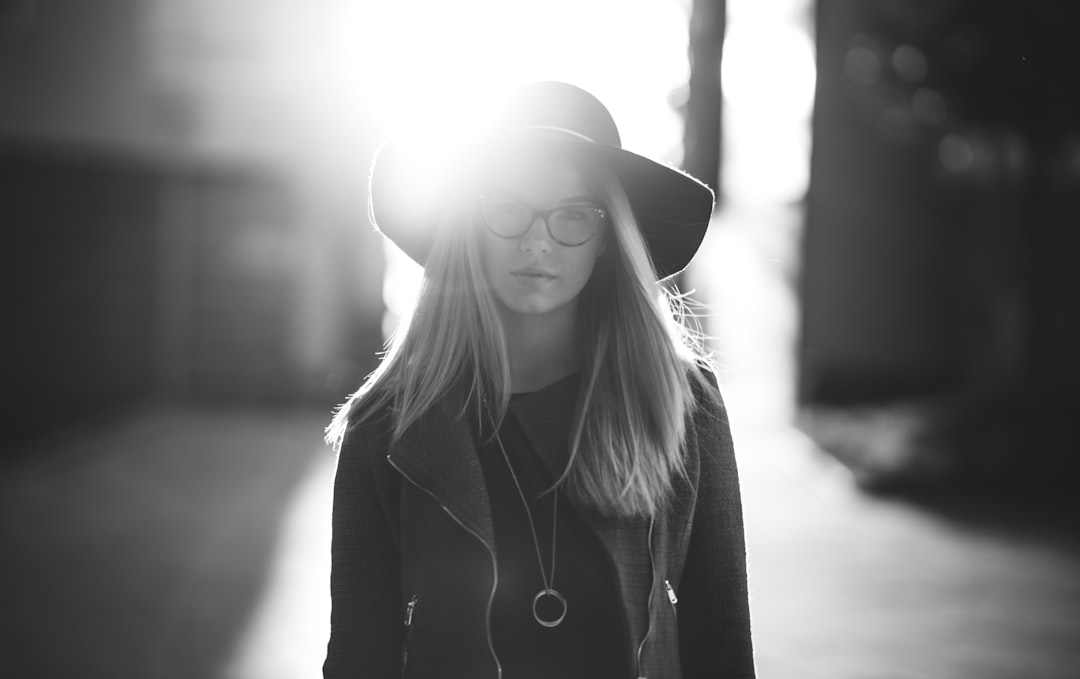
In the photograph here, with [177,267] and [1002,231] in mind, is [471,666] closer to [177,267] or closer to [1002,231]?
[1002,231]

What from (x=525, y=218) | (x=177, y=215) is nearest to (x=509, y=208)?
(x=525, y=218)

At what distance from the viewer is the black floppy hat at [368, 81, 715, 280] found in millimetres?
1968

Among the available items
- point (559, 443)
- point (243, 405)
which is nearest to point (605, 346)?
point (559, 443)

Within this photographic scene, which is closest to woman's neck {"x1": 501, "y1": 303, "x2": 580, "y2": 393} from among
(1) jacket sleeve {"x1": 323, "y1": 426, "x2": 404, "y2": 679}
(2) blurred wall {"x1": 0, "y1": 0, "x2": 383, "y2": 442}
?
(1) jacket sleeve {"x1": 323, "y1": 426, "x2": 404, "y2": 679}

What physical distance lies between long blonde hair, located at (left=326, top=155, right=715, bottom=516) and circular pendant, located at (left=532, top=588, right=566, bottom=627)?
17 centimetres

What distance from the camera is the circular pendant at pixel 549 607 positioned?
72.2 inches

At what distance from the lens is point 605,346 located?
6.84 ft

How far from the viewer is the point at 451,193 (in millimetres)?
2078

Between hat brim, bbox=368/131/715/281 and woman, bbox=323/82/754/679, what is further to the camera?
hat brim, bbox=368/131/715/281

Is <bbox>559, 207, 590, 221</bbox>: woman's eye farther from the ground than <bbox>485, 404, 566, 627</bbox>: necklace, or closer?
farther from the ground

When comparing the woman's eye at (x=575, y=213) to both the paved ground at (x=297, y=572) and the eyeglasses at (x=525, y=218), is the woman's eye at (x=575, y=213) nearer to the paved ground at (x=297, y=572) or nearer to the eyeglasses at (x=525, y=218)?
the eyeglasses at (x=525, y=218)

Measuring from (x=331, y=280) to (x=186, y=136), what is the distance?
8.32 ft

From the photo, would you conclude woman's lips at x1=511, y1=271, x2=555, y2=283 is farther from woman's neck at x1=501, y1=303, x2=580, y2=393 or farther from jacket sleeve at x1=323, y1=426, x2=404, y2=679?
jacket sleeve at x1=323, y1=426, x2=404, y2=679

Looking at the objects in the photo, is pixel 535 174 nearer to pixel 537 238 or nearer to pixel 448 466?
pixel 537 238
